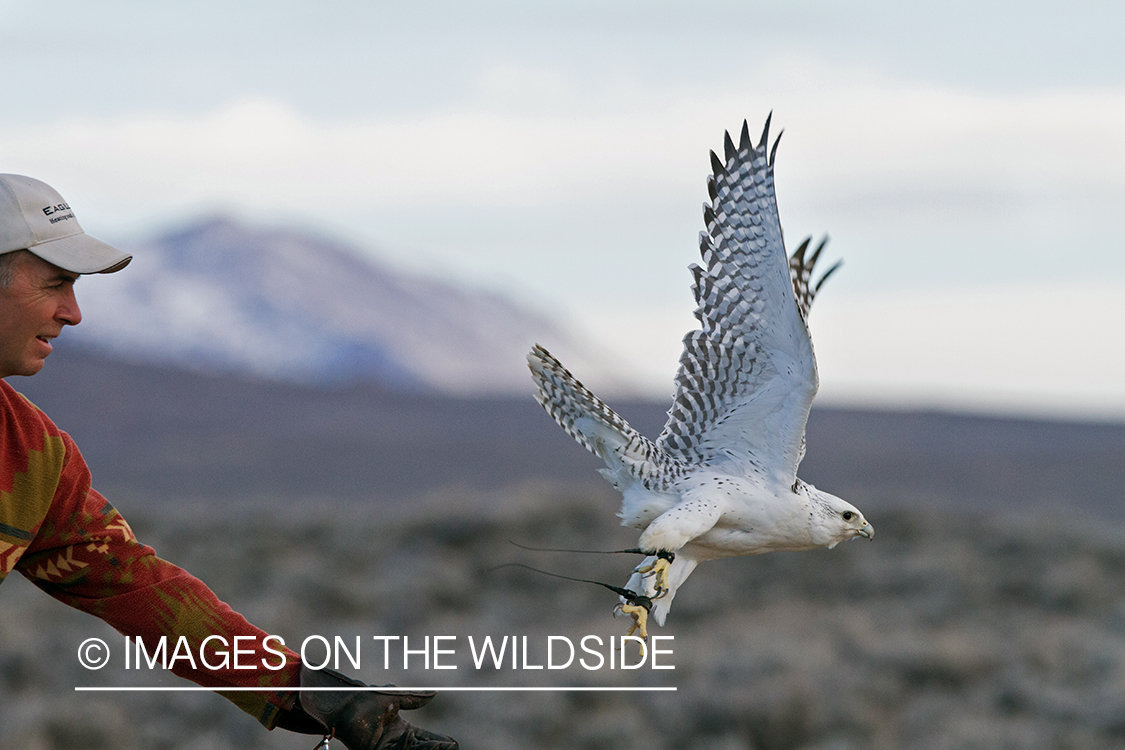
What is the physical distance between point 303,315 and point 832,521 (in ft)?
405

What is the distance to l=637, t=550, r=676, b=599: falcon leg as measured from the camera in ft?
7.82

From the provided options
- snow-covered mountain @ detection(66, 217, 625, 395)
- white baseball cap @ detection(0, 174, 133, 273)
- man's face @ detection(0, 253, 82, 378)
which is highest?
snow-covered mountain @ detection(66, 217, 625, 395)

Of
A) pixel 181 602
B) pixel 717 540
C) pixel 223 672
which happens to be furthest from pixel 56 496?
pixel 717 540

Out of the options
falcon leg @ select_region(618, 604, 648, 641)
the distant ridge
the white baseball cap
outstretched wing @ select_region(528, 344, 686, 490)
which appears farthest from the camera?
the distant ridge

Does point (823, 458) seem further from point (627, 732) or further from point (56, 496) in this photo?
point (56, 496)

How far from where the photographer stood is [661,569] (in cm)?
241

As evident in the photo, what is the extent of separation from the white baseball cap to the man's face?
45 millimetres

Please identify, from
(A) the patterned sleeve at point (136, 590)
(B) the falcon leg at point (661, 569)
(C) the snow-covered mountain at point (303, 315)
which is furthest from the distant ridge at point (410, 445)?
(B) the falcon leg at point (661, 569)

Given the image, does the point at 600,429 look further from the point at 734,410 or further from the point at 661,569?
the point at 661,569

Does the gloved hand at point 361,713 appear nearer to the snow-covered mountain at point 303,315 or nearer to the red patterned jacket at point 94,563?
the red patterned jacket at point 94,563

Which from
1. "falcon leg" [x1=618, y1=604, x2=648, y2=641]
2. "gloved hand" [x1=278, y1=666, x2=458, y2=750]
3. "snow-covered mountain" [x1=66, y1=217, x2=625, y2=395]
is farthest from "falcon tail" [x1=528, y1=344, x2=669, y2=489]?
"snow-covered mountain" [x1=66, y1=217, x2=625, y2=395]

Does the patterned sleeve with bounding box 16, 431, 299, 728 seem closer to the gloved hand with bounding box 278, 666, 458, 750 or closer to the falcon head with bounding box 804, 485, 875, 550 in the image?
the gloved hand with bounding box 278, 666, 458, 750

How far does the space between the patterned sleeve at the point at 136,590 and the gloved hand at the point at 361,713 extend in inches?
2.7

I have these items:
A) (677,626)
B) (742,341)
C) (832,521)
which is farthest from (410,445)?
(832,521)
